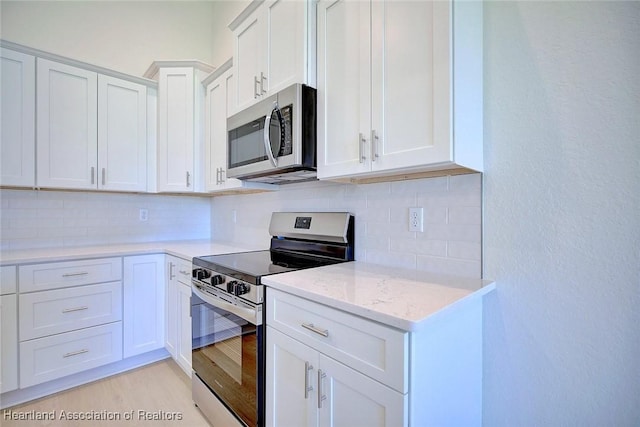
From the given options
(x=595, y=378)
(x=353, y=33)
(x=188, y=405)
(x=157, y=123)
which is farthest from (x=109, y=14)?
(x=595, y=378)

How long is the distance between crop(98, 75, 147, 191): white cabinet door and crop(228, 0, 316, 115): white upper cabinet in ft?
3.71

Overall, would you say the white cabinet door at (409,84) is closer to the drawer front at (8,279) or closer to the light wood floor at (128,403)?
the light wood floor at (128,403)

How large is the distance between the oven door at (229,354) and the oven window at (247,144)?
83 centimetres

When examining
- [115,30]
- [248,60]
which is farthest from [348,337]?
[115,30]

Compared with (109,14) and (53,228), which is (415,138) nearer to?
(53,228)

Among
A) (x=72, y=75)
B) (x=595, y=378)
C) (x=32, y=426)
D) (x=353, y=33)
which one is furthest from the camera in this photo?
(x=72, y=75)

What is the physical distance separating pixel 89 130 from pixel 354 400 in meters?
2.69

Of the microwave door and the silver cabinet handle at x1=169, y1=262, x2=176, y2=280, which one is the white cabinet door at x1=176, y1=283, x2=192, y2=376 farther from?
the microwave door

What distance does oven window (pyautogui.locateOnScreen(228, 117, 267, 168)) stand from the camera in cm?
172

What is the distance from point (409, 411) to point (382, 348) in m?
0.17

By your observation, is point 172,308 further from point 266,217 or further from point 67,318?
point 266,217

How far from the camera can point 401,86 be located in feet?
3.73

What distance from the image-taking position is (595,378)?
0.96 meters

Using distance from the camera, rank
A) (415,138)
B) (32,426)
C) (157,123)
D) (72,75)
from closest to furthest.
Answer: (415,138) < (32,426) < (72,75) < (157,123)
